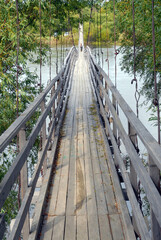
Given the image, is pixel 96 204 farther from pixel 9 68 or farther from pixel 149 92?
pixel 149 92

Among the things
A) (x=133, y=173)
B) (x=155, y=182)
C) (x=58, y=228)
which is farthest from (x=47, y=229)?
(x=155, y=182)

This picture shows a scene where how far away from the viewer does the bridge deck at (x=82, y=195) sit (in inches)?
97.2

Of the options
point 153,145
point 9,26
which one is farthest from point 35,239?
point 9,26

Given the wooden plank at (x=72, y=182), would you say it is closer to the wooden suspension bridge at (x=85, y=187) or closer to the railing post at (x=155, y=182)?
the wooden suspension bridge at (x=85, y=187)

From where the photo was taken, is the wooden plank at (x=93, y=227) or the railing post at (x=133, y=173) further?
the wooden plank at (x=93, y=227)

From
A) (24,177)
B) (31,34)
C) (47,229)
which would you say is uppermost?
(31,34)

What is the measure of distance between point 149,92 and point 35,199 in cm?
950

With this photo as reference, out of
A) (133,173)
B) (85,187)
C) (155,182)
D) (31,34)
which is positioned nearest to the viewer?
(155,182)

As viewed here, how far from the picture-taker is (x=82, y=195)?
3.01 metres

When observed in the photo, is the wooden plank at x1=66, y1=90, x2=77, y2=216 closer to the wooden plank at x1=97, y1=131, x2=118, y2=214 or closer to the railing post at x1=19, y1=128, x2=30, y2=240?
the wooden plank at x1=97, y1=131, x2=118, y2=214

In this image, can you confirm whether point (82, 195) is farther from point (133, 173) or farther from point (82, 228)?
point (133, 173)

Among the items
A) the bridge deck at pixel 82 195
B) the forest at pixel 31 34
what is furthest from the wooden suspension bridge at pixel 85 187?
the forest at pixel 31 34

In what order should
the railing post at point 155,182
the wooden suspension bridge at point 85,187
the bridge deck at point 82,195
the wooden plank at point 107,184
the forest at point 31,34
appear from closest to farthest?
the railing post at point 155,182
the wooden suspension bridge at point 85,187
the bridge deck at point 82,195
the wooden plank at point 107,184
the forest at point 31,34

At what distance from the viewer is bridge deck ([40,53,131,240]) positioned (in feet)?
8.10
